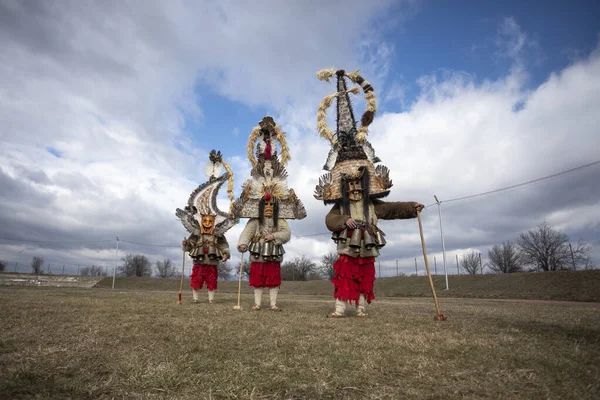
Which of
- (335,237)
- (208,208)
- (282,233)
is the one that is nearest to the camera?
(335,237)

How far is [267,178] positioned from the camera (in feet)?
29.1

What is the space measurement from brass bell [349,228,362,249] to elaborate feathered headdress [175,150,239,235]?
13.9 ft

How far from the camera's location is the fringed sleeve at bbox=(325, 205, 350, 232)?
6717 mm

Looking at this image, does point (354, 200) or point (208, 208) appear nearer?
point (354, 200)

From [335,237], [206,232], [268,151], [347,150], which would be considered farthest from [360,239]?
[206,232]

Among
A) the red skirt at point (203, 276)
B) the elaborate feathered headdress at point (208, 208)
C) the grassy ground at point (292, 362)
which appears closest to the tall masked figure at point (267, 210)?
the elaborate feathered headdress at point (208, 208)

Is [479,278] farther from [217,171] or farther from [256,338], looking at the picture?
[256,338]

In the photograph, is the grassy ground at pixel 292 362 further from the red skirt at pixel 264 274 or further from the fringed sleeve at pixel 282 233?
the fringed sleeve at pixel 282 233

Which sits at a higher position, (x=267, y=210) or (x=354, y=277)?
(x=267, y=210)

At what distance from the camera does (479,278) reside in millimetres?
29203

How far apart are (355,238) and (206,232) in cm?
501

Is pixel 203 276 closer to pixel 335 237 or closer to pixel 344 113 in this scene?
pixel 335 237

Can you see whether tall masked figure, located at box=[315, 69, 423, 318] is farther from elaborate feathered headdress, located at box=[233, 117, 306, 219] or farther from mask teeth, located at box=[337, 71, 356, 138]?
elaborate feathered headdress, located at box=[233, 117, 306, 219]

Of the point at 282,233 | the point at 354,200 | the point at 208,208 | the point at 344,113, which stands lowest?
the point at 282,233
